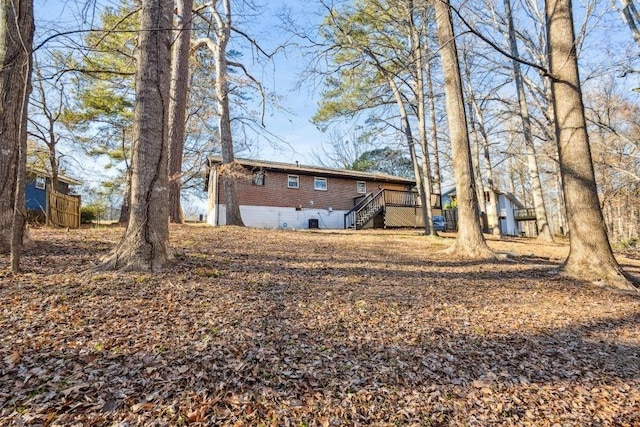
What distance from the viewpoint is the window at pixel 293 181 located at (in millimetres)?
18219

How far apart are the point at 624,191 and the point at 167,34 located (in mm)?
22260

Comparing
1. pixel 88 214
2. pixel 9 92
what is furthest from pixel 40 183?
pixel 9 92

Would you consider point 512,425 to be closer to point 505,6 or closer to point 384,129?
point 384,129

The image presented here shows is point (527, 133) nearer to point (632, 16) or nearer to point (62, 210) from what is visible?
point (632, 16)

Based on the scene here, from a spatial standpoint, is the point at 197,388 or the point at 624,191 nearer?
the point at 197,388

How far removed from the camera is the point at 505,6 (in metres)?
12.3

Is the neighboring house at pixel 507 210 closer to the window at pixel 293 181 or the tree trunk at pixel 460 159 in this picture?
the window at pixel 293 181

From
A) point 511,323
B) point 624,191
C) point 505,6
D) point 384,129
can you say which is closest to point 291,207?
point 384,129

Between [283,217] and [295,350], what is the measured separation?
15.3 meters

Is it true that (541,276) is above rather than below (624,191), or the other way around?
below

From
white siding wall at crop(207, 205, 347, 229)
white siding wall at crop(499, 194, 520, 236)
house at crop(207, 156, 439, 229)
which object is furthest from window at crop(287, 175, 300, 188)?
white siding wall at crop(499, 194, 520, 236)

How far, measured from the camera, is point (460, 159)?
703 cm

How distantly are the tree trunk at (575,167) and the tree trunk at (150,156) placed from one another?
652 centimetres

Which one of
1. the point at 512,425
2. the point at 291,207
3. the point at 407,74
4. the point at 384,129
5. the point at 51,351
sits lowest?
the point at 512,425
